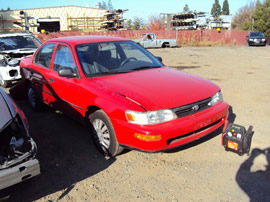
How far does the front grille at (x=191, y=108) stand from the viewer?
3.01m

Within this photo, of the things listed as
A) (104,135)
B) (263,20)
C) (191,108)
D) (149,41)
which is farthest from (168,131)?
(263,20)

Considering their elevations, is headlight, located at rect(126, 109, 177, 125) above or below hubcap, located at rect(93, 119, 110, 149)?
above

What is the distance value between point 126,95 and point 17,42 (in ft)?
21.8

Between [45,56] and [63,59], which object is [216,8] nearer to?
[45,56]

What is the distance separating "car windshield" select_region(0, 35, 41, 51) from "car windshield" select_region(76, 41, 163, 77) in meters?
4.98

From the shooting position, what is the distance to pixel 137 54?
4.54 metres

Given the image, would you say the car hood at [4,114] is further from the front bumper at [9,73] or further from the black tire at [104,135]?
the front bumper at [9,73]

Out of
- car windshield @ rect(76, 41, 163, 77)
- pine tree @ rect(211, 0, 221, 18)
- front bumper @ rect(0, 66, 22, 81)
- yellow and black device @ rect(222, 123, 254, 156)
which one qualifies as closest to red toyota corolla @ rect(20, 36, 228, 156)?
car windshield @ rect(76, 41, 163, 77)

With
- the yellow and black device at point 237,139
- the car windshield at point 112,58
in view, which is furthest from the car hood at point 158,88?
the yellow and black device at point 237,139

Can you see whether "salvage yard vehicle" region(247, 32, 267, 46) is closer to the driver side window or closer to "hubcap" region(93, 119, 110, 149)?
the driver side window

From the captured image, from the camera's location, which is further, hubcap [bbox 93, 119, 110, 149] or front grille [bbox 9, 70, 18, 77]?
front grille [bbox 9, 70, 18, 77]

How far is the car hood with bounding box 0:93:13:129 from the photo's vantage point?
2.49 metres

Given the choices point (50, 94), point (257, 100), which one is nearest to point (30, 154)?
point (50, 94)

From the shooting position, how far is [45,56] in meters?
4.77
